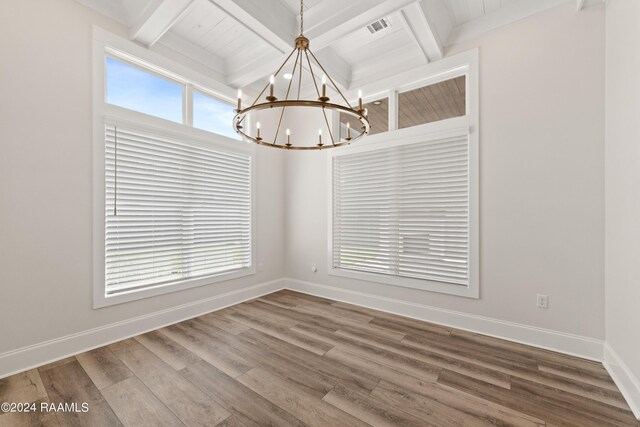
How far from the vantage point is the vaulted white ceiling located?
2.42 metres

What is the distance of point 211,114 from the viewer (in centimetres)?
361

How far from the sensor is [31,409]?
1.71 m

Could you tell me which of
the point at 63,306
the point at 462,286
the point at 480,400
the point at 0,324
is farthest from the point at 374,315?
the point at 0,324

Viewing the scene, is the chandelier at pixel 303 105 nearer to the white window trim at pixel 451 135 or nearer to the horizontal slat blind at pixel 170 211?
the white window trim at pixel 451 135

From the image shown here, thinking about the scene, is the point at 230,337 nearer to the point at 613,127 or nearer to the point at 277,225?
the point at 277,225

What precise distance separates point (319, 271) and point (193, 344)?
2.02m

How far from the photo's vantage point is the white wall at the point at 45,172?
209 centimetres

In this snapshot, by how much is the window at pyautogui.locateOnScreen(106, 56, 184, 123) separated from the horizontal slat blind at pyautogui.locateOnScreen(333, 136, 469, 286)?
7.35 feet

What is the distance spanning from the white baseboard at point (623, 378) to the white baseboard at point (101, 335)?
3.79m

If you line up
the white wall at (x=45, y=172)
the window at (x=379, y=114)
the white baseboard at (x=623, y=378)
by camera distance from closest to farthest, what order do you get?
the white baseboard at (x=623, y=378) → the white wall at (x=45, y=172) → the window at (x=379, y=114)

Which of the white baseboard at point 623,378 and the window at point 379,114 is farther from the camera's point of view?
the window at point 379,114

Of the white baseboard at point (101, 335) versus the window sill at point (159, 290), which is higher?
the window sill at point (159, 290)

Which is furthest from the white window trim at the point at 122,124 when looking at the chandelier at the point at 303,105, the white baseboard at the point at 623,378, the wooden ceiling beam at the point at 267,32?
the white baseboard at the point at 623,378

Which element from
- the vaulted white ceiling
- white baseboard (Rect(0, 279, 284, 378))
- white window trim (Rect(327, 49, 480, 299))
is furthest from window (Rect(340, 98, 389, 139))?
white baseboard (Rect(0, 279, 284, 378))
